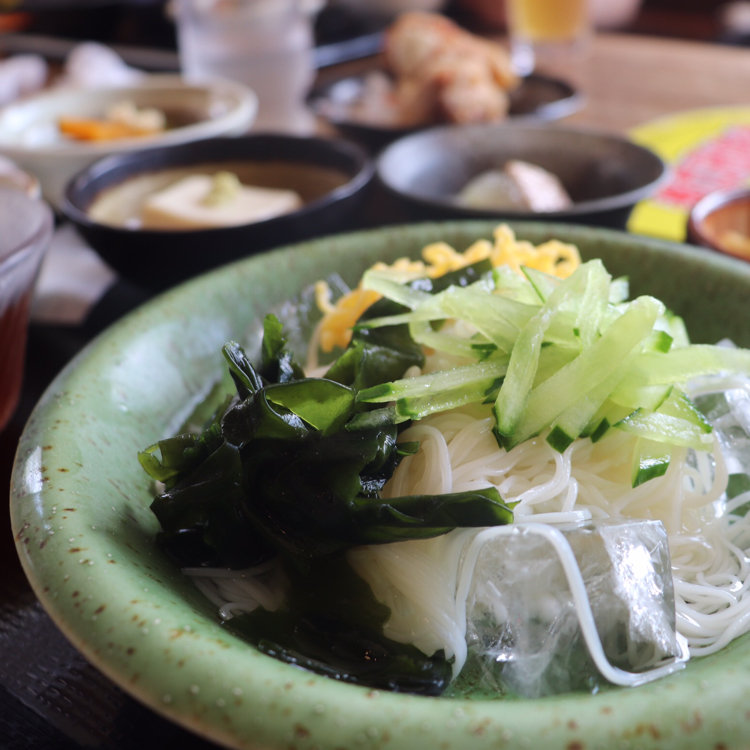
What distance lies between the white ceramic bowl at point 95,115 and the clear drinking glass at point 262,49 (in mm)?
274

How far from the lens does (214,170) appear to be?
7.15 ft

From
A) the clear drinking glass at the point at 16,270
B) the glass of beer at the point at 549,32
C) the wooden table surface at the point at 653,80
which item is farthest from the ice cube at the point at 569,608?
the glass of beer at the point at 549,32

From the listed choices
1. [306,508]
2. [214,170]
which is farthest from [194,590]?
[214,170]

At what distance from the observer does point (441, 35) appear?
2.95m

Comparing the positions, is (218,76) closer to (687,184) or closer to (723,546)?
(687,184)

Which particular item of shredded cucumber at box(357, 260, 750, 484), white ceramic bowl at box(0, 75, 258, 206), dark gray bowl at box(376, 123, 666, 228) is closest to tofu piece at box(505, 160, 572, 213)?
dark gray bowl at box(376, 123, 666, 228)

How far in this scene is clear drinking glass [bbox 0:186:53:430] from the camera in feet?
4.34

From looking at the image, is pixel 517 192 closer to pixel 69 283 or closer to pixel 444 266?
pixel 444 266

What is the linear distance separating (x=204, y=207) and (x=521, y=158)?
0.87m

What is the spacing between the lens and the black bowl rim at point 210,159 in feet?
5.39

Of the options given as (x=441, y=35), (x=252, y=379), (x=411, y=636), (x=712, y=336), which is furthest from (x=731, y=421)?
(x=441, y=35)

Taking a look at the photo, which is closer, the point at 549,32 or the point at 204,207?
the point at 204,207

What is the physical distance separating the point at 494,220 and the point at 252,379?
0.75 meters

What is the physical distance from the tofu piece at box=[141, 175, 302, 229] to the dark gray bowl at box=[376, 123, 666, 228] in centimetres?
27
